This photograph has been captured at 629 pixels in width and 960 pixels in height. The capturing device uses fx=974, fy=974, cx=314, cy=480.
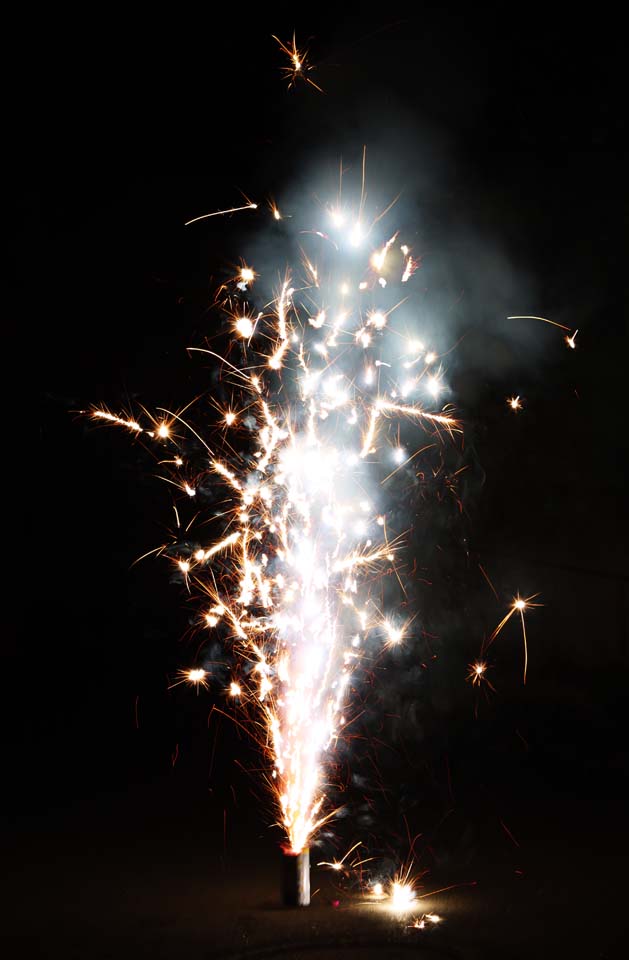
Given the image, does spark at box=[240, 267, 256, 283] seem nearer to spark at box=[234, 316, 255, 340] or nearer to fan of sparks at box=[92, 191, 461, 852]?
fan of sparks at box=[92, 191, 461, 852]

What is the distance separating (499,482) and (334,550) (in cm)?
555

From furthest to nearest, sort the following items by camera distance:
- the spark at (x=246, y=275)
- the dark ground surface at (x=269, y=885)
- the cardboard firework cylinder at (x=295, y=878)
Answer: the spark at (x=246, y=275) < the cardboard firework cylinder at (x=295, y=878) < the dark ground surface at (x=269, y=885)

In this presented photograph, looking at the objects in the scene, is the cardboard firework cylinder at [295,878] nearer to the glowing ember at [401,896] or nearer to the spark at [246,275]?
the glowing ember at [401,896]

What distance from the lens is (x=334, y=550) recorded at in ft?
14.1

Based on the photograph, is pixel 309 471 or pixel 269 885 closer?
pixel 309 471

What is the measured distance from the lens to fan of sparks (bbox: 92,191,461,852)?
421cm

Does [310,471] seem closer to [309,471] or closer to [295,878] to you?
[309,471]

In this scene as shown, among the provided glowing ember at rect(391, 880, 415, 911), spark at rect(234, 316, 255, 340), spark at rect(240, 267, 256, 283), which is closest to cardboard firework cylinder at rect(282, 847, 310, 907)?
glowing ember at rect(391, 880, 415, 911)

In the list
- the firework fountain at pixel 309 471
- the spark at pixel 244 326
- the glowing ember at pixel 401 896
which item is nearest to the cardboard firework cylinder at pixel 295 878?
the firework fountain at pixel 309 471

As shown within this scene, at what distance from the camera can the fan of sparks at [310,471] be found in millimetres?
4211

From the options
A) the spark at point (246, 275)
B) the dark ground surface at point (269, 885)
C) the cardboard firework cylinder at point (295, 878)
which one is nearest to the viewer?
the dark ground surface at point (269, 885)

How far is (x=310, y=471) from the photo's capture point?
168 inches

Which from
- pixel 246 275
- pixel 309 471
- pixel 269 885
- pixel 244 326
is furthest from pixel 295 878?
pixel 246 275

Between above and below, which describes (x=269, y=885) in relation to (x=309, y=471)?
below
